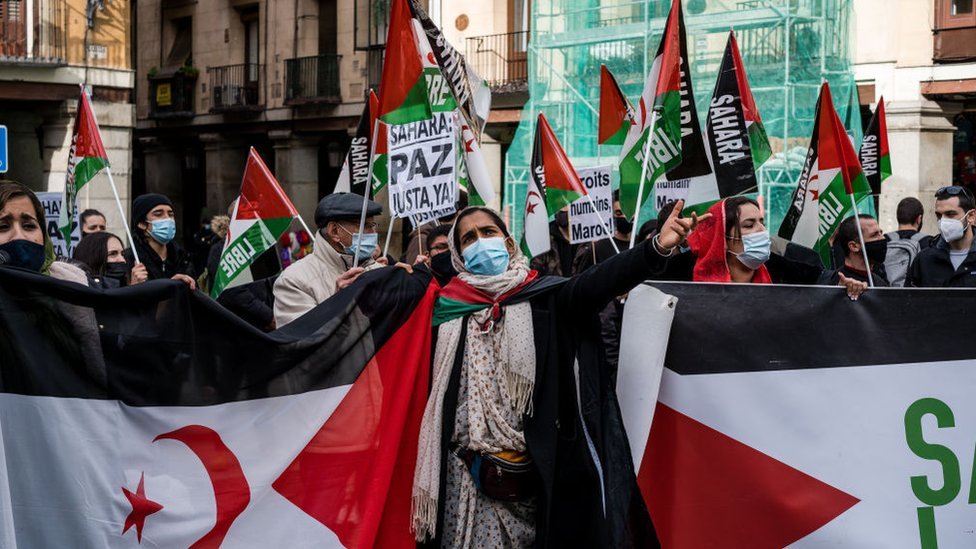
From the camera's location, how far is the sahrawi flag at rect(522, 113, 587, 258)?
9.05 meters

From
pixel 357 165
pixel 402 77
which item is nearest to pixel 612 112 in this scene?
pixel 357 165

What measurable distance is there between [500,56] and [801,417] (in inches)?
817

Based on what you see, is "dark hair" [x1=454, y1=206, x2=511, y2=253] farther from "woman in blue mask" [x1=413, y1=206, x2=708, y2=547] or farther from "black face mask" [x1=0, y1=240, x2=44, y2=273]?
"black face mask" [x1=0, y1=240, x2=44, y2=273]

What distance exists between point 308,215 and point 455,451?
26.0 metres

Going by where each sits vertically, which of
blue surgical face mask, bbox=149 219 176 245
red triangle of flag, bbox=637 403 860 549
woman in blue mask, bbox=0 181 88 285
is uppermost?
woman in blue mask, bbox=0 181 88 285

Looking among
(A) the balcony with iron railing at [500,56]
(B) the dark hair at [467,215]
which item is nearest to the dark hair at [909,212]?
(B) the dark hair at [467,215]

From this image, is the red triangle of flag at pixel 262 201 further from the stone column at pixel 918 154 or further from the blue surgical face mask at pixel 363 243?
the stone column at pixel 918 154

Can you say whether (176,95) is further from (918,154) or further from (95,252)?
(95,252)

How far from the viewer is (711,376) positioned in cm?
470

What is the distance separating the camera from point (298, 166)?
2978cm

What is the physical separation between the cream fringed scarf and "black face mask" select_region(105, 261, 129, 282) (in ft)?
11.4

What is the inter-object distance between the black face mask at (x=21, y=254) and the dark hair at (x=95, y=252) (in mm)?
2763

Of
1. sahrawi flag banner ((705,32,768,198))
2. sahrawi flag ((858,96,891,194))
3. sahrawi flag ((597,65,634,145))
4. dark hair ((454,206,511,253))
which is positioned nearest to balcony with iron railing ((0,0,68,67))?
sahrawi flag ((597,65,634,145))

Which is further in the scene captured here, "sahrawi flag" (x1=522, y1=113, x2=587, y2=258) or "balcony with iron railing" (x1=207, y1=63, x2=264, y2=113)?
"balcony with iron railing" (x1=207, y1=63, x2=264, y2=113)
